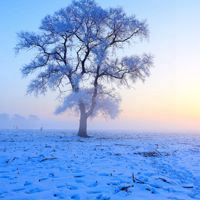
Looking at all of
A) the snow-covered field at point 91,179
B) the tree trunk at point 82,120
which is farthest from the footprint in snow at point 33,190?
the tree trunk at point 82,120

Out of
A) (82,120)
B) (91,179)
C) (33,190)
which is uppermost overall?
(82,120)

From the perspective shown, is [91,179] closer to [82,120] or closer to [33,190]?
[33,190]

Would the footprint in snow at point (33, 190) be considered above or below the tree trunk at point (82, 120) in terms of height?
below

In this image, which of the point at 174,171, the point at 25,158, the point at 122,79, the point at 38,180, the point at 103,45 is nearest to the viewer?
the point at 38,180

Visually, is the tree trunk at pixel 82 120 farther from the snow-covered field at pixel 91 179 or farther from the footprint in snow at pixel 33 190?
the footprint in snow at pixel 33 190

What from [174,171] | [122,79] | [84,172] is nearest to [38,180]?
[84,172]

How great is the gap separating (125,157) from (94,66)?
21555 millimetres

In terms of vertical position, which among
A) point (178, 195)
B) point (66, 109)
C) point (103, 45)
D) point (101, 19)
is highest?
point (101, 19)

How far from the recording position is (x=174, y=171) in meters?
15.2

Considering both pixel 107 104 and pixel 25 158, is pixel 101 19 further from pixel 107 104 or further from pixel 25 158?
pixel 25 158

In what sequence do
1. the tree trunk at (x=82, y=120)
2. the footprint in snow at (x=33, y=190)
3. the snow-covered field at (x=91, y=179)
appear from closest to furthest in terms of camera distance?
the snow-covered field at (x=91, y=179) → the footprint in snow at (x=33, y=190) → the tree trunk at (x=82, y=120)

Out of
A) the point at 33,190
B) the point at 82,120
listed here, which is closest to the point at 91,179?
the point at 33,190

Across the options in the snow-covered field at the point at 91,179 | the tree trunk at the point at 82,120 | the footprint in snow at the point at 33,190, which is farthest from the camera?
the tree trunk at the point at 82,120

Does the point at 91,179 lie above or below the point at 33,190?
above
